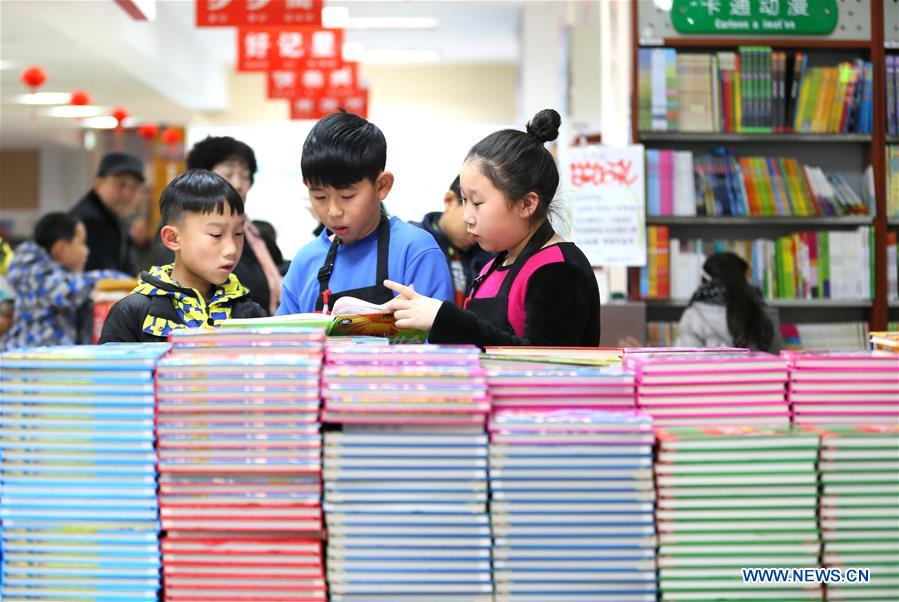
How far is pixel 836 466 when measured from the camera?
1.39 m

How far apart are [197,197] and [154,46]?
29.6 ft

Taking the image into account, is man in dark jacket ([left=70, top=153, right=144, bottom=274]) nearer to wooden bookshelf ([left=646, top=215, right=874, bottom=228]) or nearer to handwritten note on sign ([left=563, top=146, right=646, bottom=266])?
handwritten note on sign ([left=563, top=146, right=646, bottom=266])

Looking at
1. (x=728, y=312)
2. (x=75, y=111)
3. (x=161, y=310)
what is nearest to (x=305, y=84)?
(x=75, y=111)

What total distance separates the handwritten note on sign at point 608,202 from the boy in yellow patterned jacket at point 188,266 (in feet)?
9.44

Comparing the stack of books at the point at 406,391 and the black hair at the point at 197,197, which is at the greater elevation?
the black hair at the point at 197,197

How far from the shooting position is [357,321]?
1778 mm

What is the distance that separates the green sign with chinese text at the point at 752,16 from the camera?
5059mm

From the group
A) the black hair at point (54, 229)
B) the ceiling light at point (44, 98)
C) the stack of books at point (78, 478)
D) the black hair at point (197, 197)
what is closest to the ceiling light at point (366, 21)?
the black hair at point (54, 229)

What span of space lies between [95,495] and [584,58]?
7862 millimetres

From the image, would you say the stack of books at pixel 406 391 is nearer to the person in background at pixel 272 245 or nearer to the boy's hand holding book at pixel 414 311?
the boy's hand holding book at pixel 414 311

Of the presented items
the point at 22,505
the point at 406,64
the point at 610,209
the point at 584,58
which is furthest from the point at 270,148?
the point at 22,505

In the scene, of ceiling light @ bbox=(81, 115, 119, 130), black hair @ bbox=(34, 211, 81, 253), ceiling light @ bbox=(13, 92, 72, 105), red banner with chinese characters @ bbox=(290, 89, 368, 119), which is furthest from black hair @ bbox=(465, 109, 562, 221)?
ceiling light @ bbox=(81, 115, 119, 130)

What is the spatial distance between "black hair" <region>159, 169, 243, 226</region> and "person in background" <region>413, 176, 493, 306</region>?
1.53 meters

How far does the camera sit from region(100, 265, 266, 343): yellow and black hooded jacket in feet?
7.26
